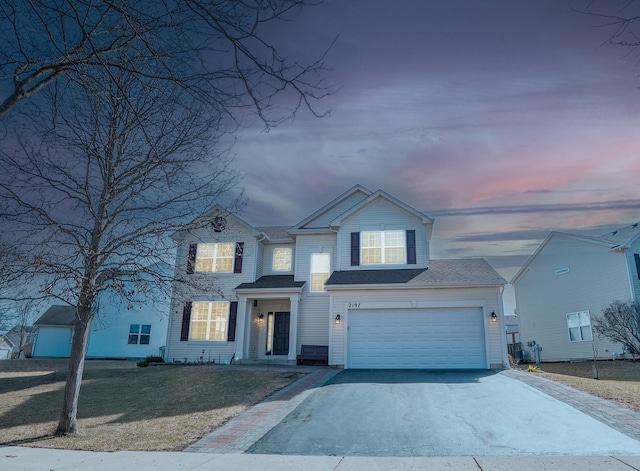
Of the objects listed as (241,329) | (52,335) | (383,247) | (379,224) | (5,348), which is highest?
(379,224)

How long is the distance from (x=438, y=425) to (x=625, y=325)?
13389 millimetres

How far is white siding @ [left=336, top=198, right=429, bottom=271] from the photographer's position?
769 inches

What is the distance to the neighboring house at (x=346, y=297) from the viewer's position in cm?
1698

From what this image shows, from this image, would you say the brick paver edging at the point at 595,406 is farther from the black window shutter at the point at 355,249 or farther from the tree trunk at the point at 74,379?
the tree trunk at the point at 74,379

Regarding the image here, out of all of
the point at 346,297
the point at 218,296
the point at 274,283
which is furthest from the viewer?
the point at 274,283

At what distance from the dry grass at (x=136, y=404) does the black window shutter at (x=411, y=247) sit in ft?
24.0

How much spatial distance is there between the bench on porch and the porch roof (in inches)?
→ 104

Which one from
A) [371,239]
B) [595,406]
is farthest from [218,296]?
[595,406]

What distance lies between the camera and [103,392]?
13.8m

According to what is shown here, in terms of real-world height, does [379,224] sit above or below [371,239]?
above

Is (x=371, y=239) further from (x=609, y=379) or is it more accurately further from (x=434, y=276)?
(x=609, y=379)

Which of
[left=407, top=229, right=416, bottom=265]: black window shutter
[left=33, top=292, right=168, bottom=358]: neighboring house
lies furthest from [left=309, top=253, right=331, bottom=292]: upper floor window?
[left=33, top=292, right=168, bottom=358]: neighboring house

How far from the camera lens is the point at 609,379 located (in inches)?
629

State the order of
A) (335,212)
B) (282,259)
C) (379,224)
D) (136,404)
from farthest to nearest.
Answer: (282,259), (335,212), (379,224), (136,404)
